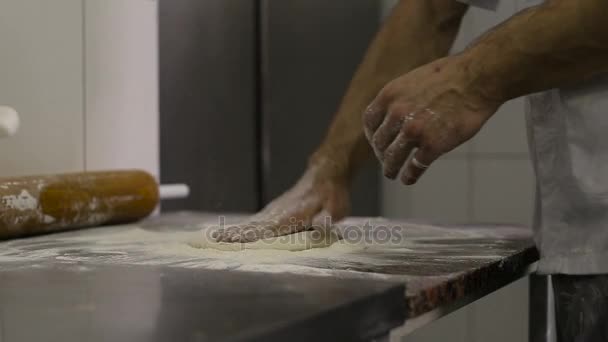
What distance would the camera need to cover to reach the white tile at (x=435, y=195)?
1867 millimetres

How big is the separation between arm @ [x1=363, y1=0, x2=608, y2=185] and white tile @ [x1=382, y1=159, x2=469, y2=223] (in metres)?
1.10

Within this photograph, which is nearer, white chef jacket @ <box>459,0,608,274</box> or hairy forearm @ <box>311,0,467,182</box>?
white chef jacket @ <box>459,0,608,274</box>

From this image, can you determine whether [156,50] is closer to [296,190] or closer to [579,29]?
[296,190]

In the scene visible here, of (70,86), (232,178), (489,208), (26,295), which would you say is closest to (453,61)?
(26,295)

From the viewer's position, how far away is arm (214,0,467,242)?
1018mm

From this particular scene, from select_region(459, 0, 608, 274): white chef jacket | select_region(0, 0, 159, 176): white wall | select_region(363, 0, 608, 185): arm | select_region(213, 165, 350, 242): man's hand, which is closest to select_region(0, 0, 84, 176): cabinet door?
select_region(0, 0, 159, 176): white wall

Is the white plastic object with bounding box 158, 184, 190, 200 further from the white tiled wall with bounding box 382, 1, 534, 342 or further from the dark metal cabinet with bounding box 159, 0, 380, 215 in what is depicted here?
the white tiled wall with bounding box 382, 1, 534, 342

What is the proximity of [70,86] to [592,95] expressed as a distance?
0.74m

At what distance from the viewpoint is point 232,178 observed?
4.99 feet

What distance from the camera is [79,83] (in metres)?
1.16

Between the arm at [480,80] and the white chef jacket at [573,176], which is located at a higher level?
the arm at [480,80]

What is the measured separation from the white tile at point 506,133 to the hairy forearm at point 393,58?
2.51ft

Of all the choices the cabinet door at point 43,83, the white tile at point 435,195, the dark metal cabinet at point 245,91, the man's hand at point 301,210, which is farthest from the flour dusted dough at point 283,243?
the white tile at point 435,195

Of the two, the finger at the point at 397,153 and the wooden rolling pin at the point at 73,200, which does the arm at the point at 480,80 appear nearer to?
the finger at the point at 397,153
